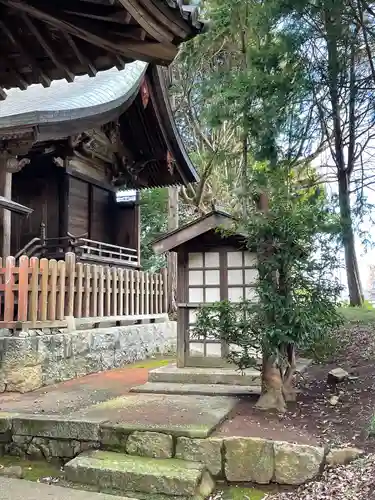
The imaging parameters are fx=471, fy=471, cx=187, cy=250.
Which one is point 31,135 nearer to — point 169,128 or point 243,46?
point 169,128

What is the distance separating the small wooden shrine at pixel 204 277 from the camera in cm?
714

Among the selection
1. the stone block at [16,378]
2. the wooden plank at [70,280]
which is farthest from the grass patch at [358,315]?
the stone block at [16,378]

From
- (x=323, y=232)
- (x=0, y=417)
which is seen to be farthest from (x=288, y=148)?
(x=0, y=417)

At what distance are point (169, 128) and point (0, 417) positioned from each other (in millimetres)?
8222

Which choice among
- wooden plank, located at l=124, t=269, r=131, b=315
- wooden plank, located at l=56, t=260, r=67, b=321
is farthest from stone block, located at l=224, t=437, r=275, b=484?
wooden plank, located at l=124, t=269, r=131, b=315

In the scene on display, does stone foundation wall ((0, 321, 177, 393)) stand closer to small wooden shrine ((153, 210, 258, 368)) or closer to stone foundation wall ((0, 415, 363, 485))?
small wooden shrine ((153, 210, 258, 368))

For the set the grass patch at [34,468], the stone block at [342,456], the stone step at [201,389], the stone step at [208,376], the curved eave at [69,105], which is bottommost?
the grass patch at [34,468]

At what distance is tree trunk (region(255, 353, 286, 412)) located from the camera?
5.38m

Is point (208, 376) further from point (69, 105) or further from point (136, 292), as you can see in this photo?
point (69, 105)

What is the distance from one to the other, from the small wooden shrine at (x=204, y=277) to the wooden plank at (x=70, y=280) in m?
1.69

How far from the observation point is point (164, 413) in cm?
509

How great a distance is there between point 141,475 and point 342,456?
1782mm

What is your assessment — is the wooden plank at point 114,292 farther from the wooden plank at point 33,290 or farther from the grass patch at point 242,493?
the grass patch at point 242,493

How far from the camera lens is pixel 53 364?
752cm
